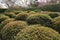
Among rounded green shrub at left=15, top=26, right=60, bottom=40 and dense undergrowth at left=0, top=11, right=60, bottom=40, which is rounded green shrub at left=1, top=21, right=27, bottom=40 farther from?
rounded green shrub at left=15, top=26, right=60, bottom=40

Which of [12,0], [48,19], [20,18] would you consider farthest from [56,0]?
[48,19]

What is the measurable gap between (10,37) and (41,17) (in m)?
1.93

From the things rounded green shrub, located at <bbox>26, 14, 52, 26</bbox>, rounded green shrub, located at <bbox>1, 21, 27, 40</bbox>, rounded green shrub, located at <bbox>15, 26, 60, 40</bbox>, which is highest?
A: rounded green shrub, located at <bbox>15, 26, 60, 40</bbox>

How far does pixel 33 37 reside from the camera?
4.00m

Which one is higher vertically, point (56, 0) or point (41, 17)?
point (41, 17)

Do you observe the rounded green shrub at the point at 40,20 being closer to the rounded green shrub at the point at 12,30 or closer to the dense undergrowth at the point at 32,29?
the dense undergrowth at the point at 32,29

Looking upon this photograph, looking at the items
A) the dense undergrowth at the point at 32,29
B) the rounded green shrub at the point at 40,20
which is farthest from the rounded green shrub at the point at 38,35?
the rounded green shrub at the point at 40,20

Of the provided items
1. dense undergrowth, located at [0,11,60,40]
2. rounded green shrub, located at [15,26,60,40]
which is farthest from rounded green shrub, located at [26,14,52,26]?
rounded green shrub, located at [15,26,60,40]

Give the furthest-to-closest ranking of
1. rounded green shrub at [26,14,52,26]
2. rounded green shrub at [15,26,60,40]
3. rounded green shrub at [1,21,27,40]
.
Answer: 1. rounded green shrub at [26,14,52,26]
2. rounded green shrub at [1,21,27,40]
3. rounded green shrub at [15,26,60,40]

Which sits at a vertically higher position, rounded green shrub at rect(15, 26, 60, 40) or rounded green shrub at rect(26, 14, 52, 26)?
rounded green shrub at rect(15, 26, 60, 40)

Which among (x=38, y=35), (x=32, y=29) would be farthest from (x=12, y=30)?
(x=38, y=35)

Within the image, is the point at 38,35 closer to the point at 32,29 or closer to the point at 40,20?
the point at 32,29

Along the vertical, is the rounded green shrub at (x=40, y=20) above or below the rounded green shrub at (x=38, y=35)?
below

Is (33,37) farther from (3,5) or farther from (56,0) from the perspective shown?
(3,5)
